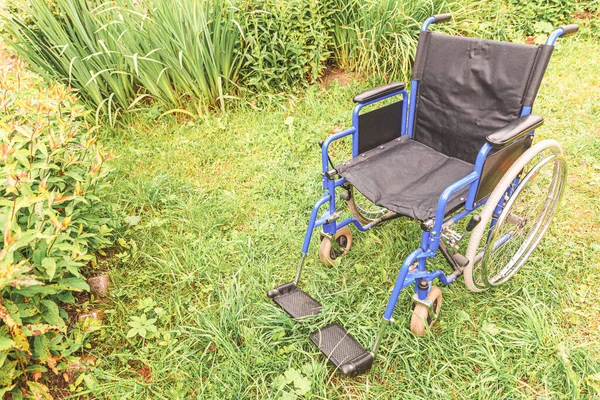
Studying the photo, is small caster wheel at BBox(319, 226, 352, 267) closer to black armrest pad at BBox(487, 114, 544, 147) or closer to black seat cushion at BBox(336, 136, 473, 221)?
black seat cushion at BBox(336, 136, 473, 221)

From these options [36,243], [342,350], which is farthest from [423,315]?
[36,243]

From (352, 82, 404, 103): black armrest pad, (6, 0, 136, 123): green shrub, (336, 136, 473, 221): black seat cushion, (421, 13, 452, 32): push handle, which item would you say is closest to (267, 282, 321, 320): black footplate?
(336, 136, 473, 221): black seat cushion

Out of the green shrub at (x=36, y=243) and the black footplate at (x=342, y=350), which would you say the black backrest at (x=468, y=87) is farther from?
the green shrub at (x=36, y=243)

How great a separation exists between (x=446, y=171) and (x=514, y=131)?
0.49 m

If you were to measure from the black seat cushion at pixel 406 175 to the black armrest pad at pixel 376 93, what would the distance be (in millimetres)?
267

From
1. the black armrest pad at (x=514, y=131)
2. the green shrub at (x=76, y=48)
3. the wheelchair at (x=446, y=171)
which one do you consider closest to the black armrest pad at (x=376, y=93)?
the wheelchair at (x=446, y=171)

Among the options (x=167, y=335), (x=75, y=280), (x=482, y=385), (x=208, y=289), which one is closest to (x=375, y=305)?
(x=482, y=385)

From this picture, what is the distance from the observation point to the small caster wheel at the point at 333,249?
203 cm

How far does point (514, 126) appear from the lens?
1457 millimetres

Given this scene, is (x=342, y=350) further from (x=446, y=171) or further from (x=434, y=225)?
(x=446, y=171)

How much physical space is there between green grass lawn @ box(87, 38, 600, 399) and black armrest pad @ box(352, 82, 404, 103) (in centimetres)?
76

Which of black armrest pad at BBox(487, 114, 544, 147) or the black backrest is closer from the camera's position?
black armrest pad at BBox(487, 114, 544, 147)

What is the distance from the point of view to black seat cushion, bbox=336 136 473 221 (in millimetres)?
1652

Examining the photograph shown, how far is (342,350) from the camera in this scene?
1.63 metres
